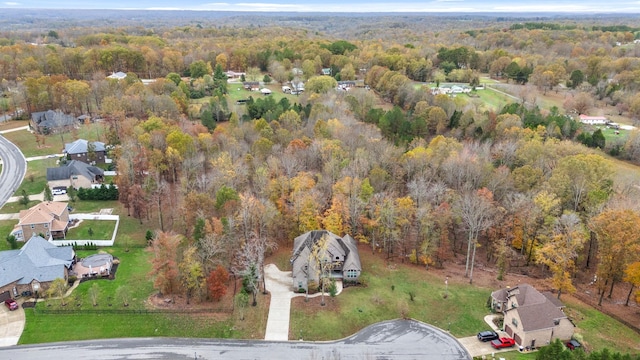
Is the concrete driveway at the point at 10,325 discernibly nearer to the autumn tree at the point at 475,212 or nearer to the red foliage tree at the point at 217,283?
the red foliage tree at the point at 217,283

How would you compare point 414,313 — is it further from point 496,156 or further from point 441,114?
point 441,114

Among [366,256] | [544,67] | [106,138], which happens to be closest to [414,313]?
[366,256]

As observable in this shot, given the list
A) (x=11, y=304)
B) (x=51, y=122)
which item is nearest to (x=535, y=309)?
(x=11, y=304)

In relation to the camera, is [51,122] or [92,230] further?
[51,122]

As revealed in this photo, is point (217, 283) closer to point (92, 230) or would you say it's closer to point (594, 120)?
point (92, 230)

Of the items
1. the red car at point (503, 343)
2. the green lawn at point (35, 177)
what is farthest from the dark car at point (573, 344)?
the green lawn at point (35, 177)
